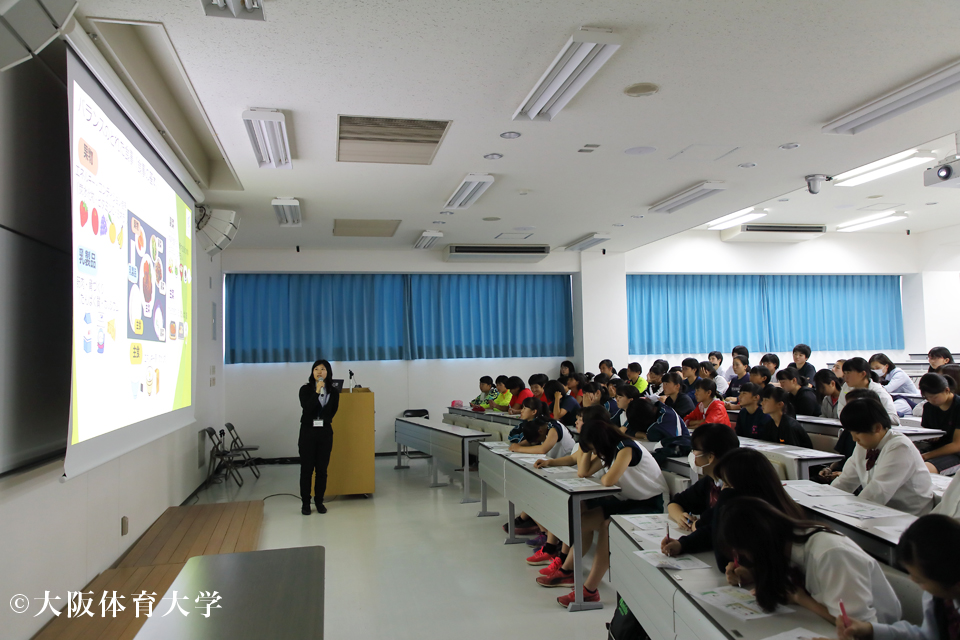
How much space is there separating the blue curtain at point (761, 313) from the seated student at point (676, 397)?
4751mm

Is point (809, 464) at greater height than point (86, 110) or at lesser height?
lesser

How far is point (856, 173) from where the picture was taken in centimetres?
689

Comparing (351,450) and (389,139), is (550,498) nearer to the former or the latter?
(389,139)

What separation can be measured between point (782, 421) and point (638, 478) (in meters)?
1.60

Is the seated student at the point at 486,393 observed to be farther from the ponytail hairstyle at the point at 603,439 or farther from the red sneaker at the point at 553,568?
the ponytail hairstyle at the point at 603,439

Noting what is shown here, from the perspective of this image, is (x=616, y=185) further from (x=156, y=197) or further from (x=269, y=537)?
(x=269, y=537)

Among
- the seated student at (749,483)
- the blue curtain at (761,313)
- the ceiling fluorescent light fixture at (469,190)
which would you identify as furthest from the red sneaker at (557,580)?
the blue curtain at (761,313)

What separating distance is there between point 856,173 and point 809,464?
177 inches

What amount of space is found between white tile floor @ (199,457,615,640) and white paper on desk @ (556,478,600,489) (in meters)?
0.71

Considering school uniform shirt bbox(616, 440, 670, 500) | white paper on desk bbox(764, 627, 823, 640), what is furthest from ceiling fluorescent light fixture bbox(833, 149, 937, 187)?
white paper on desk bbox(764, 627, 823, 640)

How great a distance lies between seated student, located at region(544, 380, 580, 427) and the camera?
6444mm

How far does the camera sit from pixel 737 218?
352 inches

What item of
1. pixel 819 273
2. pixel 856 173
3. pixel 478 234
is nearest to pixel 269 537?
pixel 478 234

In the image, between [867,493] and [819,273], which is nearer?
[867,493]
